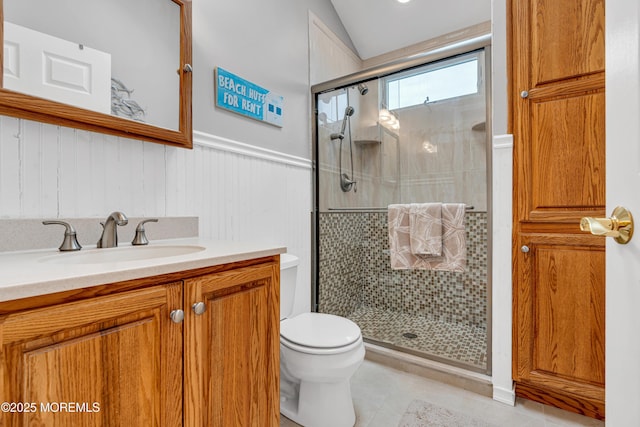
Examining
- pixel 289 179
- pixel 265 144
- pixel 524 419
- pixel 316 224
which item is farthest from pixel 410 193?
pixel 524 419

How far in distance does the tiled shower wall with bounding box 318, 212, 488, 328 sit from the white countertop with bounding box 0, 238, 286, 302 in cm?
139

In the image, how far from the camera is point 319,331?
1.39m

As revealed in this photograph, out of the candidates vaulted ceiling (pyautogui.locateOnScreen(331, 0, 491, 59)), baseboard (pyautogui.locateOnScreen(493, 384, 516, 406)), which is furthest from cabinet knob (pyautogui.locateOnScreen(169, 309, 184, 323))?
vaulted ceiling (pyautogui.locateOnScreen(331, 0, 491, 59))

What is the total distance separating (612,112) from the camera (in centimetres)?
53

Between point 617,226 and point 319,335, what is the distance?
1107 mm

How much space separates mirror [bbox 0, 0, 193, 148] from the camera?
94cm

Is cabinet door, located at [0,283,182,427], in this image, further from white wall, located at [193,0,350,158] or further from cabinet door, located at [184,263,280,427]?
white wall, located at [193,0,350,158]

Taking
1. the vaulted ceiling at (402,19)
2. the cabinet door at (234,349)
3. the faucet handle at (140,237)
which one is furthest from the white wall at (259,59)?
the cabinet door at (234,349)

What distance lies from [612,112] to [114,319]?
1017 millimetres

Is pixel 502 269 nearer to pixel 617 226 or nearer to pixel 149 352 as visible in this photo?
pixel 617 226

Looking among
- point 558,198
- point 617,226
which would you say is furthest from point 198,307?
point 558,198

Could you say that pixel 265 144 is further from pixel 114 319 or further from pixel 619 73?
pixel 619 73

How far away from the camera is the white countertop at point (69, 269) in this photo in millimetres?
536

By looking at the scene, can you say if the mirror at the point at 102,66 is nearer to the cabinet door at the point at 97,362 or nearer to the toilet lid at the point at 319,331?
the cabinet door at the point at 97,362
